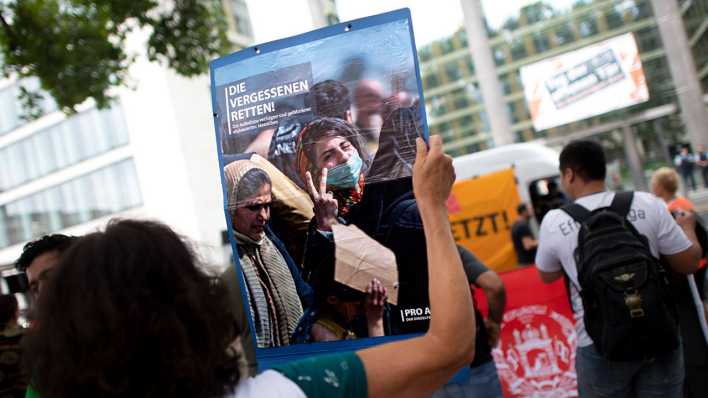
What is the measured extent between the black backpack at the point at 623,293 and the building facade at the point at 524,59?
59.9 feet

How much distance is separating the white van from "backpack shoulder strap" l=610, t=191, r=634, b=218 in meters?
8.23

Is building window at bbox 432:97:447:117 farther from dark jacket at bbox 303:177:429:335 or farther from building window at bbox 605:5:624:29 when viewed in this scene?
dark jacket at bbox 303:177:429:335

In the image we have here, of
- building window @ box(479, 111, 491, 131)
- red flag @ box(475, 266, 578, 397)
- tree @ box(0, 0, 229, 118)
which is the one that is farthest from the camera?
building window @ box(479, 111, 491, 131)

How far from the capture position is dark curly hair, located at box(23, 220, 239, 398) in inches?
43.3

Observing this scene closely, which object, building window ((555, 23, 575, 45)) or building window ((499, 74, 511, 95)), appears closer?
building window ((555, 23, 575, 45))

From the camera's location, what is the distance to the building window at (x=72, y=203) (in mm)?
27484

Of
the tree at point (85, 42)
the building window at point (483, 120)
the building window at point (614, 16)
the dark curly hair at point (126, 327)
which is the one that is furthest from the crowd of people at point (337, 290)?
the building window at point (614, 16)

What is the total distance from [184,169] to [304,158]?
24.4 metres

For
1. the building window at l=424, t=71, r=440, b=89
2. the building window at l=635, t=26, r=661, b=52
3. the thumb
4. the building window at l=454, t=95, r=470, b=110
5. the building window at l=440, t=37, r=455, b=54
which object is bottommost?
the thumb

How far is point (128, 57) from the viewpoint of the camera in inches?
323

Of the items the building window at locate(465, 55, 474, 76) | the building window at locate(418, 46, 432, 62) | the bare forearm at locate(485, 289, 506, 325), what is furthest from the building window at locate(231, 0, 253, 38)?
the bare forearm at locate(485, 289, 506, 325)

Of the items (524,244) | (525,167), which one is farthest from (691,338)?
(525,167)

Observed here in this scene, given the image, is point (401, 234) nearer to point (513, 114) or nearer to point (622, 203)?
point (622, 203)

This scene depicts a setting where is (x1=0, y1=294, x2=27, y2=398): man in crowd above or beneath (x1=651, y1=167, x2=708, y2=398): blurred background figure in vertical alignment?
above
